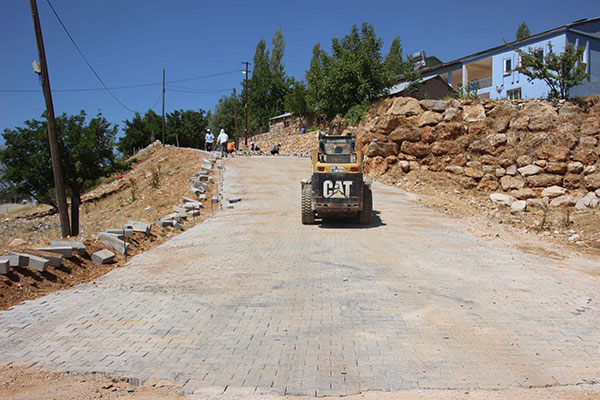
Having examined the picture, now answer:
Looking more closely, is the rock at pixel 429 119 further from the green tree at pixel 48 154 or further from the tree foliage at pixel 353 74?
the green tree at pixel 48 154

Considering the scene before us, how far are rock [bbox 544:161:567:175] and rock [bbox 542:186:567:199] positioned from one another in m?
0.81

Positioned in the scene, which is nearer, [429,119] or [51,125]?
[51,125]

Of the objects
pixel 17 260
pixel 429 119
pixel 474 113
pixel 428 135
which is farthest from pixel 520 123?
pixel 17 260

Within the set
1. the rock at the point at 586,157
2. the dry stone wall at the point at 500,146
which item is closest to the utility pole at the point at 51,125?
the dry stone wall at the point at 500,146

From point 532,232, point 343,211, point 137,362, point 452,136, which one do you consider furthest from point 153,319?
point 452,136

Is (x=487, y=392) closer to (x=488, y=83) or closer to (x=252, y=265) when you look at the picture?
(x=252, y=265)

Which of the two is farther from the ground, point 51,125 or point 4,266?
point 51,125

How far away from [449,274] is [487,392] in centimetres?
437

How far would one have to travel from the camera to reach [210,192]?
19.6 metres

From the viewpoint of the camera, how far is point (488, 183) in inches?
763

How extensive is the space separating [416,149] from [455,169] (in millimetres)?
2357

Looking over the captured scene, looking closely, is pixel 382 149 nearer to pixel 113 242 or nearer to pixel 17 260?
pixel 113 242

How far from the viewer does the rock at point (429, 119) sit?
870 inches

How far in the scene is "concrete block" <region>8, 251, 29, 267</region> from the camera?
738 cm
